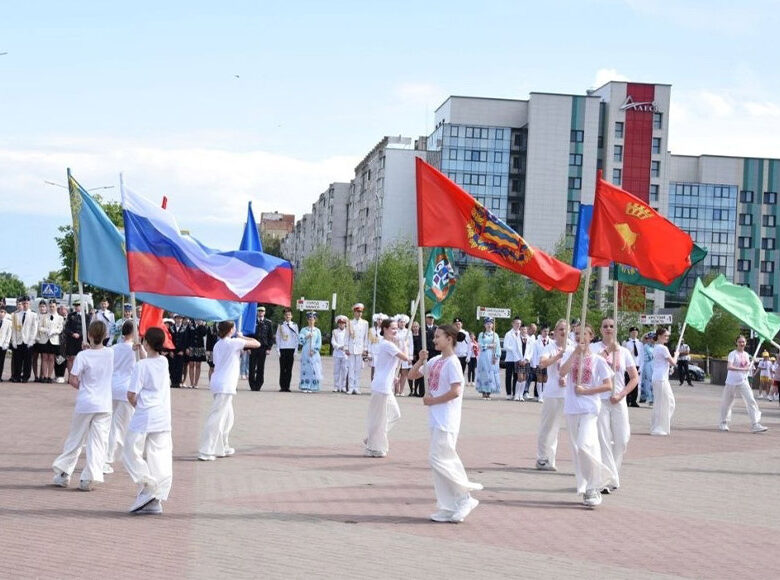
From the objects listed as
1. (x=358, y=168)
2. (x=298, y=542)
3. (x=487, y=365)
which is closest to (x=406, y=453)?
(x=298, y=542)

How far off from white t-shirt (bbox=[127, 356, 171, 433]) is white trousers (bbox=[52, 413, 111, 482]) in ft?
3.43

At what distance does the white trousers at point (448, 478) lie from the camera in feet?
34.5

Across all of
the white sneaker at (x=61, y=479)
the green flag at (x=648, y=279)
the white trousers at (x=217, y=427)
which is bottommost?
the white sneaker at (x=61, y=479)

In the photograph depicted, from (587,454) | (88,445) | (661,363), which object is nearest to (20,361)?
(661,363)

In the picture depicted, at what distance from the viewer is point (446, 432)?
35.4ft

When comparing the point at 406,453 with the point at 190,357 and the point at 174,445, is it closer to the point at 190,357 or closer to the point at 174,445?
the point at 174,445

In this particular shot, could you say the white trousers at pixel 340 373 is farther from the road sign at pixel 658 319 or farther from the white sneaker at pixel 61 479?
the white sneaker at pixel 61 479

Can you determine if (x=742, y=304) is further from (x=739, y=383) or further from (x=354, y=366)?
(x=354, y=366)

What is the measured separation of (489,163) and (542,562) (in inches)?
4019

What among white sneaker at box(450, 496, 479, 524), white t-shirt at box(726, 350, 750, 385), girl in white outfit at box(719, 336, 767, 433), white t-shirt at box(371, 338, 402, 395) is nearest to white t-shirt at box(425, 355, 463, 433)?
white sneaker at box(450, 496, 479, 524)

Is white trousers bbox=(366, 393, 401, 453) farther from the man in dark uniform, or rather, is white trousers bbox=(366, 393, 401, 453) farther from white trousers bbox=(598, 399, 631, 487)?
the man in dark uniform

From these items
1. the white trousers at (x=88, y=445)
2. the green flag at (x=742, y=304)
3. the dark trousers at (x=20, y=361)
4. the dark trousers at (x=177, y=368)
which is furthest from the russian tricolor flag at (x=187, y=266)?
the dark trousers at (x=20, y=361)

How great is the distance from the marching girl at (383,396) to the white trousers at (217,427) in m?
2.03

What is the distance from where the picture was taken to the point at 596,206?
1362 cm
